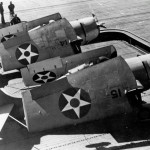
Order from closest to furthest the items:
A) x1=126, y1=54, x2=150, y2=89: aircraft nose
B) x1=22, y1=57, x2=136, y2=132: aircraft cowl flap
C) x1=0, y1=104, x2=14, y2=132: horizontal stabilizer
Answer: x1=0, y1=104, x2=14, y2=132: horizontal stabilizer < x1=22, y1=57, x2=136, y2=132: aircraft cowl flap < x1=126, y1=54, x2=150, y2=89: aircraft nose

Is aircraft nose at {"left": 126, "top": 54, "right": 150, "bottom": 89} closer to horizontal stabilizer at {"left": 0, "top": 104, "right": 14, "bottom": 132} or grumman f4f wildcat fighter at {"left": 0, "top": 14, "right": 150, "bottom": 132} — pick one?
grumman f4f wildcat fighter at {"left": 0, "top": 14, "right": 150, "bottom": 132}

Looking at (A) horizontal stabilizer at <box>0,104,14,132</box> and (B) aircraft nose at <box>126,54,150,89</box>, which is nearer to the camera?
(A) horizontal stabilizer at <box>0,104,14,132</box>

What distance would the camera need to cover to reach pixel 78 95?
8.12 meters

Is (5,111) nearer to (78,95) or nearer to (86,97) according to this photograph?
(78,95)

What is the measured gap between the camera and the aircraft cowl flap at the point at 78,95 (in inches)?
320

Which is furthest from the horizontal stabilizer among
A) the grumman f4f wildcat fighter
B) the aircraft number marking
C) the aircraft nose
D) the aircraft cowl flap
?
the aircraft nose

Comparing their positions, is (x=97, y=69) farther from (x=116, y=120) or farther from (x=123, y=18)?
(x=123, y=18)

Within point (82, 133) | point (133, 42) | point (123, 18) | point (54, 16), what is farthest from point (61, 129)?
point (123, 18)

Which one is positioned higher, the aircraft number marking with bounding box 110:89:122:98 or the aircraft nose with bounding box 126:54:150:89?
the aircraft nose with bounding box 126:54:150:89

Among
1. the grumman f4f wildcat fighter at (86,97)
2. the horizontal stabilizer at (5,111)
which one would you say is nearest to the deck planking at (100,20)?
the grumman f4f wildcat fighter at (86,97)

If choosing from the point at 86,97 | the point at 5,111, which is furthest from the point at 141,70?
the point at 5,111

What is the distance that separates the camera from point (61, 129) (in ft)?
27.9

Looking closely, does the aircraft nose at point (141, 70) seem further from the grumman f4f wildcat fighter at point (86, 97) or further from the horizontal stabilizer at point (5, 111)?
the horizontal stabilizer at point (5, 111)

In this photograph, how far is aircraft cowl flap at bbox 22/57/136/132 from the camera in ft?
26.7
